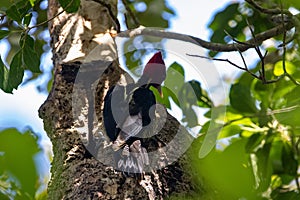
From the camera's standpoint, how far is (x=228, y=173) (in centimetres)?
83

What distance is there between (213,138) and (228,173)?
1209 millimetres

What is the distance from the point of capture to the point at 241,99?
2.20m

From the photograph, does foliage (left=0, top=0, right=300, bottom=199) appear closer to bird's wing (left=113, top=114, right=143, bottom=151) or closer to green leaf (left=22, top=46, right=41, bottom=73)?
Answer: green leaf (left=22, top=46, right=41, bottom=73)

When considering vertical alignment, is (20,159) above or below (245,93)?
above

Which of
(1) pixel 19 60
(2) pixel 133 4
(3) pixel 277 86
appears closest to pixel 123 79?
(1) pixel 19 60

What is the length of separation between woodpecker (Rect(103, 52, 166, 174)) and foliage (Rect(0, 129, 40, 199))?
0.85 m

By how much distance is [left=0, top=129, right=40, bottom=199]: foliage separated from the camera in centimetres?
71

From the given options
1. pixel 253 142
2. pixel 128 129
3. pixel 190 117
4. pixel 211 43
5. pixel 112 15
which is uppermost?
pixel 112 15

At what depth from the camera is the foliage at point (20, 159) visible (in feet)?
2.32

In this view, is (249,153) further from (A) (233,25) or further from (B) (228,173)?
(B) (228,173)

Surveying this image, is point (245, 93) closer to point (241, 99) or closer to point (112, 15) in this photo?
point (241, 99)

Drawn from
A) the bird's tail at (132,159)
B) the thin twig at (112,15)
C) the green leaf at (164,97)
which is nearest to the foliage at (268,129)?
the green leaf at (164,97)

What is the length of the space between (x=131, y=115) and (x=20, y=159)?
106 centimetres

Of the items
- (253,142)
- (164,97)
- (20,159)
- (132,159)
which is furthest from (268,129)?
(20,159)
